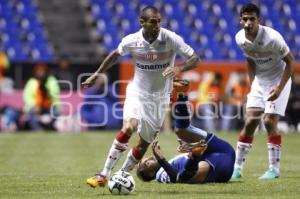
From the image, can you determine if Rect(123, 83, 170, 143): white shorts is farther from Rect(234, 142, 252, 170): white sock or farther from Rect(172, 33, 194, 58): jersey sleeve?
Rect(234, 142, 252, 170): white sock

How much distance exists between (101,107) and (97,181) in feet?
54.5

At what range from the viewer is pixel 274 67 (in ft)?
41.8

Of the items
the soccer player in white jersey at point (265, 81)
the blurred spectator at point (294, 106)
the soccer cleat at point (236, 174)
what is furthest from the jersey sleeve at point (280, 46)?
the blurred spectator at point (294, 106)

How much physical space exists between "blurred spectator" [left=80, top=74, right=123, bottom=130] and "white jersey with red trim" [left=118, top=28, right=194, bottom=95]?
15.5 metres

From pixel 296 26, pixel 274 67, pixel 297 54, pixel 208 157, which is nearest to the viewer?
pixel 208 157

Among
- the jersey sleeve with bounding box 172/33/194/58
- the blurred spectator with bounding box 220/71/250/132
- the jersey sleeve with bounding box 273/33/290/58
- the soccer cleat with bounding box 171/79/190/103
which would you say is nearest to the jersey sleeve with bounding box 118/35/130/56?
the jersey sleeve with bounding box 172/33/194/58

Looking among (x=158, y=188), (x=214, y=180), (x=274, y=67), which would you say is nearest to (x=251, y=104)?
(x=274, y=67)

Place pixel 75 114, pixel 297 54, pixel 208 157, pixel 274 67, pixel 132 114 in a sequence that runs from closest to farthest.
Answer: pixel 132 114
pixel 208 157
pixel 274 67
pixel 75 114
pixel 297 54

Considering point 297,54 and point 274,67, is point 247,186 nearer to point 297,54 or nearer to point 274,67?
point 274,67

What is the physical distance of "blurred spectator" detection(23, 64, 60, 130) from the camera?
27891 mm

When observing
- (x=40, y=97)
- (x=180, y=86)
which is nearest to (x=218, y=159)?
(x=180, y=86)

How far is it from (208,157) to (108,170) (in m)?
1.70

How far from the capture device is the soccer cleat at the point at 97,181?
1062cm

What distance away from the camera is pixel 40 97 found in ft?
93.7
